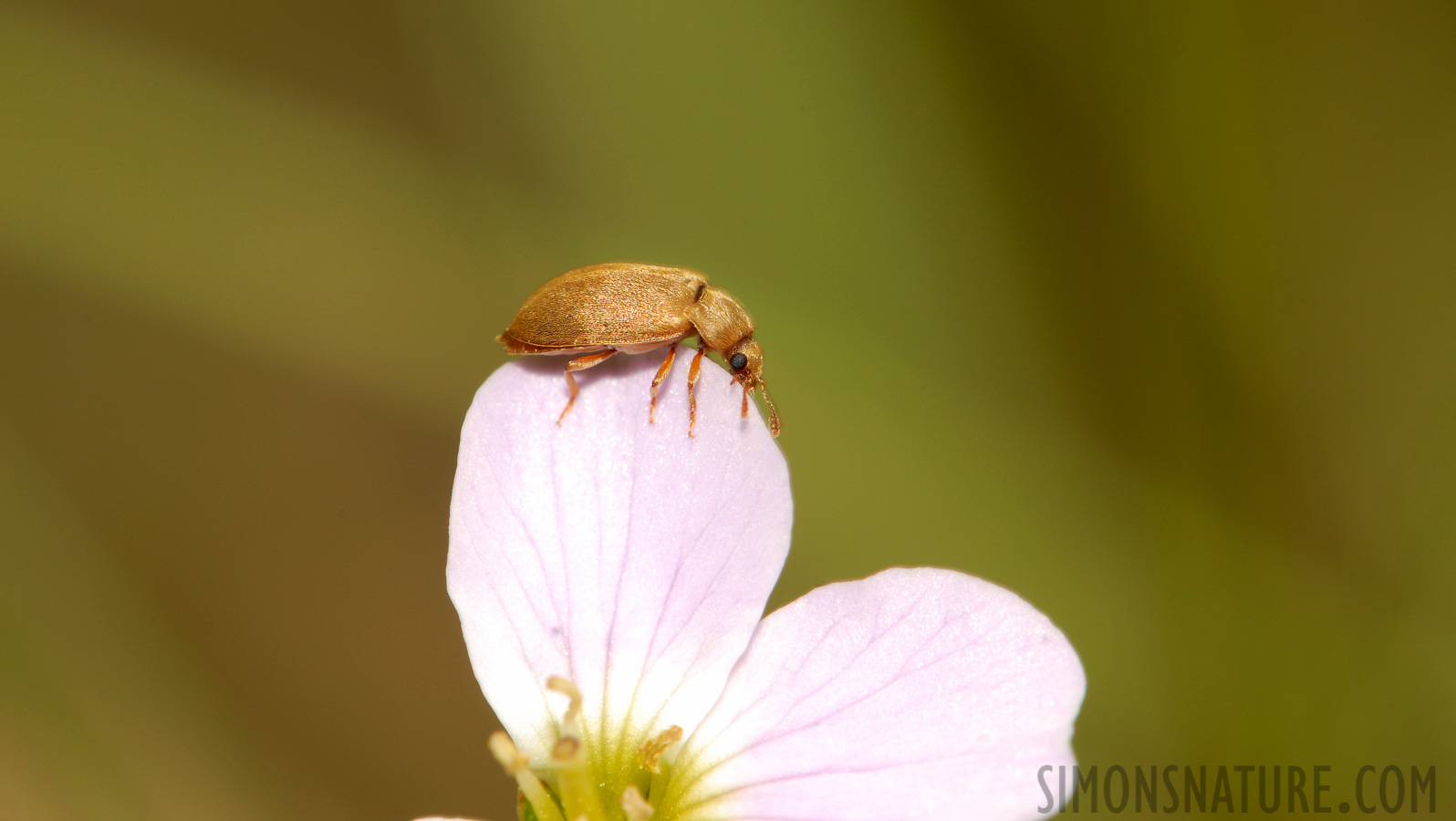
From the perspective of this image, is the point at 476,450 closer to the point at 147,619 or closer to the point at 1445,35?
the point at 147,619

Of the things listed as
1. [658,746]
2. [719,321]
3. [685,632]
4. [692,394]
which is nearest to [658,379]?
[692,394]

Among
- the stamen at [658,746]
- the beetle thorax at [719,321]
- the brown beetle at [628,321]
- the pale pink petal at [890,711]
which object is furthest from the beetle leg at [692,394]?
the stamen at [658,746]

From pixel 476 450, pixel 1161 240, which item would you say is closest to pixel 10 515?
pixel 476 450

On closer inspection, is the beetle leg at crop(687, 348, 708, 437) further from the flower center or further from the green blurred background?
the green blurred background

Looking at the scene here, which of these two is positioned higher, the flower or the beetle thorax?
the beetle thorax

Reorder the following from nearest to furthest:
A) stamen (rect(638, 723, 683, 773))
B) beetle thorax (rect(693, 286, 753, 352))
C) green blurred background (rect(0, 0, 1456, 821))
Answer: stamen (rect(638, 723, 683, 773)) < beetle thorax (rect(693, 286, 753, 352)) < green blurred background (rect(0, 0, 1456, 821))

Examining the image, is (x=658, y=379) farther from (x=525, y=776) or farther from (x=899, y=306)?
(x=899, y=306)

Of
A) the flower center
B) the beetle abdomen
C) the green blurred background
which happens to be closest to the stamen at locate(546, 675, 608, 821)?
the flower center
